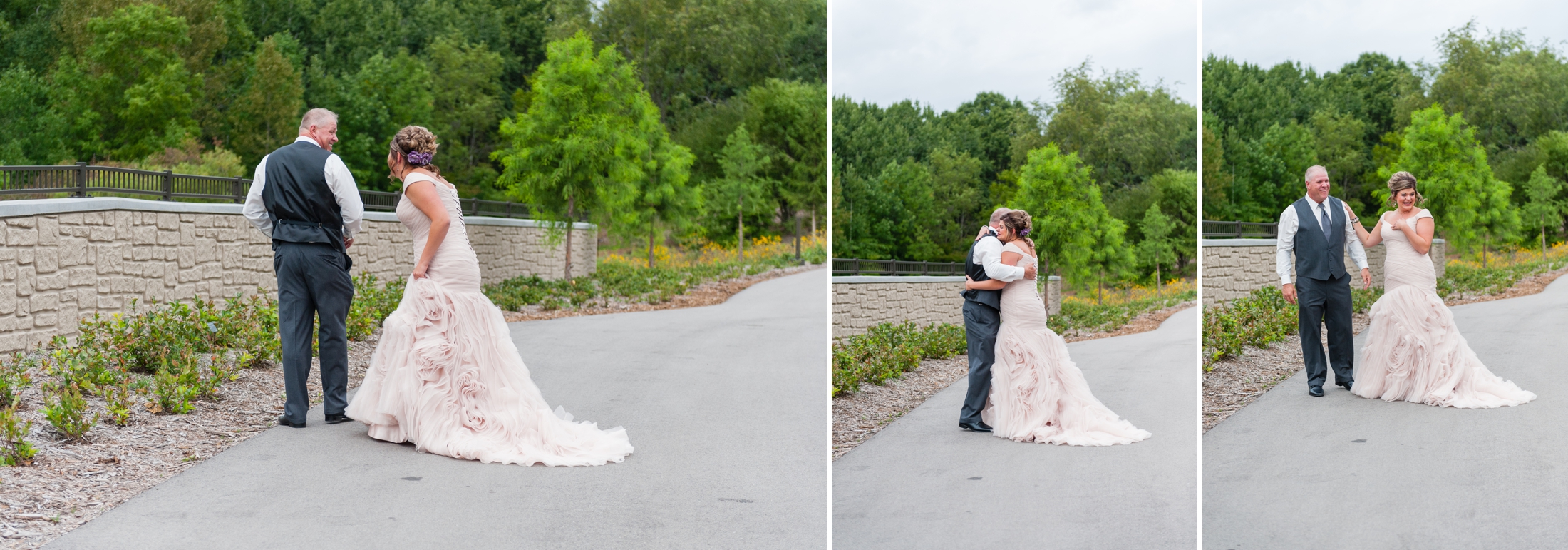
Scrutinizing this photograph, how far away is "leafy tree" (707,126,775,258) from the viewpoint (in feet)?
41.9

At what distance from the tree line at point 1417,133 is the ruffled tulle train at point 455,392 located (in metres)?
2.83

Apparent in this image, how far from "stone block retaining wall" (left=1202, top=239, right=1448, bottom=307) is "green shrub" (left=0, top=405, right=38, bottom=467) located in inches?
177

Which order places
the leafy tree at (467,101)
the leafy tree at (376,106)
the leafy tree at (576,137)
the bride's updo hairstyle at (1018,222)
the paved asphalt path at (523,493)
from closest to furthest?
the paved asphalt path at (523,493) < the bride's updo hairstyle at (1018,222) < the leafy tree at (576,137) < the leafy tree at (376,106) < the leafy tree at (467,101)

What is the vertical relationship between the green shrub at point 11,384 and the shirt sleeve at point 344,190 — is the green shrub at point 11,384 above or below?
below

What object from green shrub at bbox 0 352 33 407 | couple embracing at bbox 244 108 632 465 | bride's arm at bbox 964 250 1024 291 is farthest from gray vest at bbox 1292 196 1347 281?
green shrub at bbox 0 352 33 407

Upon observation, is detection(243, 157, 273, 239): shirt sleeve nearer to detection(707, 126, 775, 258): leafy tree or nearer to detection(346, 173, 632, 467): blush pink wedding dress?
detection(346, 173, 632, 467): blush pink wedding dress

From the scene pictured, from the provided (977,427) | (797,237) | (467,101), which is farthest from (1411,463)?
(467,101)

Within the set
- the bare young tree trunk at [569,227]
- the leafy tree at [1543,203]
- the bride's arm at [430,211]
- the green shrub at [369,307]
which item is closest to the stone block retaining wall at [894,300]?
the bride's arm at [430,211]

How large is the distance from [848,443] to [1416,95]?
288 cm

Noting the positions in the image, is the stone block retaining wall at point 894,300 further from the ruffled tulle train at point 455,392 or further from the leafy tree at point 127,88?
the leafy tree at point 127,88

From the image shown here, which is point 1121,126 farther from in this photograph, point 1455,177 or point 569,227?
point 569,227

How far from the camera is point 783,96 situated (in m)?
9.66

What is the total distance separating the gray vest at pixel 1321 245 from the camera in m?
4.61

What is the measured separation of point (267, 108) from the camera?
20.8 m
